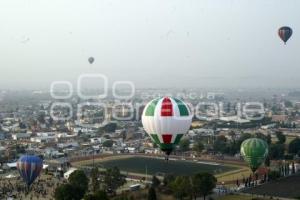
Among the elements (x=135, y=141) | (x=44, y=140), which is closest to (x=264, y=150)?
(x=135, y=141)

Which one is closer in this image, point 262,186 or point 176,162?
point 262,186

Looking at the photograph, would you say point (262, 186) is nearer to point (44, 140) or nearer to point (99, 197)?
point (99, 197)

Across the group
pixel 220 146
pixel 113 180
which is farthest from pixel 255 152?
pixel 220 146

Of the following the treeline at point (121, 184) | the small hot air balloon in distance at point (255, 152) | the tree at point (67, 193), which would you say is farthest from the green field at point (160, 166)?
the tree at point (67, 193)

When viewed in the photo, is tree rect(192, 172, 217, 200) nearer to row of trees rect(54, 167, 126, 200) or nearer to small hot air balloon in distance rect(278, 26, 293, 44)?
row of trees rect(54, 167, 126, 200)

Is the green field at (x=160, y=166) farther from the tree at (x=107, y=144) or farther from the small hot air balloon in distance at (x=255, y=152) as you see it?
the tree at (x=107, y=144)

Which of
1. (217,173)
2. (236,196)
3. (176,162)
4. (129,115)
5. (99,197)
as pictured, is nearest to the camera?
(99,197)
